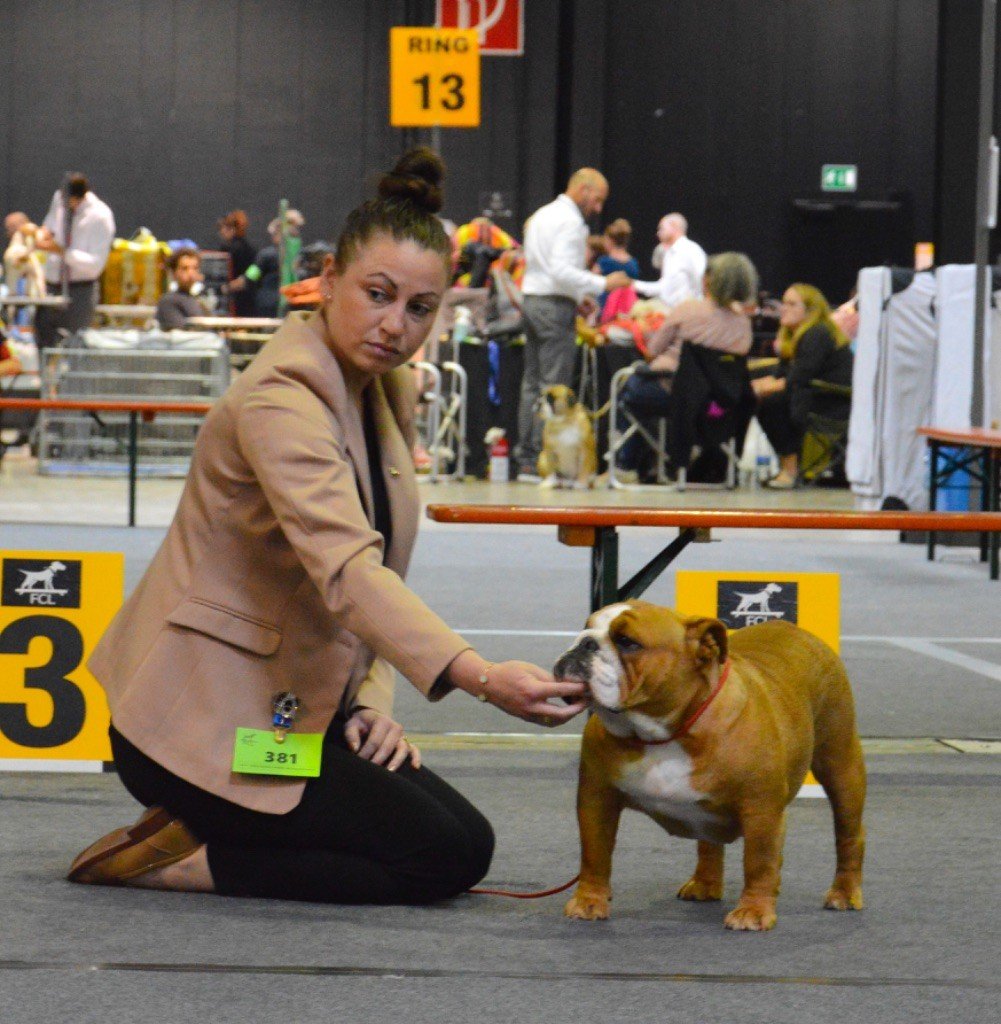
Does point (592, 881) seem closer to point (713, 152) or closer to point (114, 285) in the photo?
point (114, 285)

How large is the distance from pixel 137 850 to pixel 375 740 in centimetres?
40

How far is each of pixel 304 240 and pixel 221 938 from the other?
58.9 ft

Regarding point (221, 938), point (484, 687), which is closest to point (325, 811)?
point (221, 938)

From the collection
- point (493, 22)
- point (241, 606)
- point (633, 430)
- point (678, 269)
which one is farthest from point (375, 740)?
point (678, 269)

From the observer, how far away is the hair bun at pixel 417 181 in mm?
2918

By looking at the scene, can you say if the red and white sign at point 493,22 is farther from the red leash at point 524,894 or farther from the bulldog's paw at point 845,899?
the bulldog's paw at point 845,899

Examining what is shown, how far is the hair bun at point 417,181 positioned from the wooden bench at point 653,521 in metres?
1.05

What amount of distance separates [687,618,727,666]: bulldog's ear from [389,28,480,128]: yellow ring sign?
833 centimetres

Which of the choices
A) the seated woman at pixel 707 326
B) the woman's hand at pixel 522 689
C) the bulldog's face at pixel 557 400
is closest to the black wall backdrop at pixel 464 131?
the seated woman at pixel 707 326

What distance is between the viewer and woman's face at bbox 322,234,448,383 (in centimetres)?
284

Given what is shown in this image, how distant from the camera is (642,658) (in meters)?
2.64

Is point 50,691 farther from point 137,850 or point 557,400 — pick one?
point 557,400

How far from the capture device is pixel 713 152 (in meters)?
19.9

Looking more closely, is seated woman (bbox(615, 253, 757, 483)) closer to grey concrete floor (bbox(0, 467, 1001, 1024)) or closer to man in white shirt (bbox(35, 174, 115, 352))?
man in white shirt (bbox(35, 174, 115, 352))
